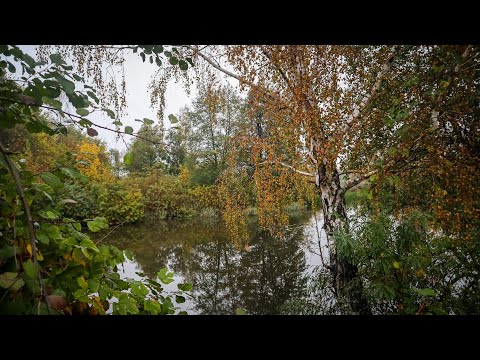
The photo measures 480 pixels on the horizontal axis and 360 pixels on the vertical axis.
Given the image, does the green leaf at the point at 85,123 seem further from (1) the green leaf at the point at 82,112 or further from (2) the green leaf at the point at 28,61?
(2) the green leaf at the point at 28,61

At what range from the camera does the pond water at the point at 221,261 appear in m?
4.89

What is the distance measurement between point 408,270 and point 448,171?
1.05m

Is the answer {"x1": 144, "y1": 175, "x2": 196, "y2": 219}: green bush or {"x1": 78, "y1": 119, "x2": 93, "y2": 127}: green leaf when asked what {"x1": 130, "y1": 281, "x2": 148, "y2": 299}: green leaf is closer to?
{"x1": 78, "y1": 119, "x2": 93, "y2": 127}: green leaf

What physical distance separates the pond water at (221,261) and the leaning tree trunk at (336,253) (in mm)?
1144

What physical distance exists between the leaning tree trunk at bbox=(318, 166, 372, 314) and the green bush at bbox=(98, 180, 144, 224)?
3571mm

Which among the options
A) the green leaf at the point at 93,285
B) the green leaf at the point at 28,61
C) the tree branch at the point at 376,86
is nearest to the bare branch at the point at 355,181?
the tree branch at the point at 376,86

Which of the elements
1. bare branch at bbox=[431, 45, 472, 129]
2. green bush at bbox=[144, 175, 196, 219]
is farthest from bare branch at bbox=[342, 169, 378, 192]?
green bush at bbox=[144, 175, 196, 219]

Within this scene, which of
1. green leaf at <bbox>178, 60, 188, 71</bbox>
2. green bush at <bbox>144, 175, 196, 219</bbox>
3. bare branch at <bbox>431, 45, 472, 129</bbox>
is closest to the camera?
green leaf at <bbox>178, 60, 188, 71</bbox>

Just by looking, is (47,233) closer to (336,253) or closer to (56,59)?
(56,59)

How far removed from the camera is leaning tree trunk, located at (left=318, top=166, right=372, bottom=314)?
2.96 meters

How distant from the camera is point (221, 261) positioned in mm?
6250

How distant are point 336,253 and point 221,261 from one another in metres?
3.71

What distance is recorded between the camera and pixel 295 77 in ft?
9.97
